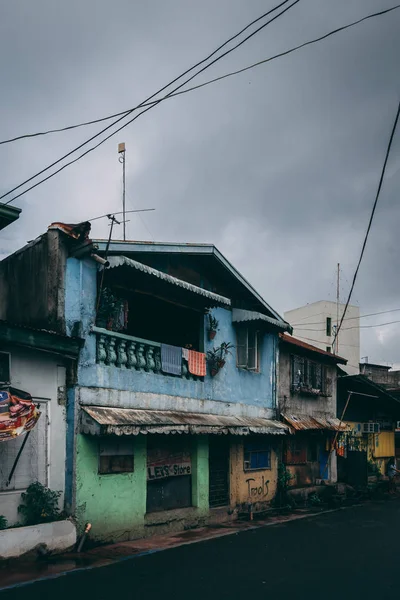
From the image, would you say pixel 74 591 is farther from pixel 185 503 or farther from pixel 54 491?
pixel 185 503

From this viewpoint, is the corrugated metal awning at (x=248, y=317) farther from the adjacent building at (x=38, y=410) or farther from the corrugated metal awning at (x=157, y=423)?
the adjacent building at (x=38, y=410)

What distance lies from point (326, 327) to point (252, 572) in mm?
46535

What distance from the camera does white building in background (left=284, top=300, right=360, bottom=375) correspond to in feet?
184

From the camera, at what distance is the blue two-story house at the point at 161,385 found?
12797 mm

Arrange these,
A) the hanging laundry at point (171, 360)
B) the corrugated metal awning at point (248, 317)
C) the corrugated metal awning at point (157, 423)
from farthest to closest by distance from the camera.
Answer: the corrugated metal awning at point (248, 317)
the hanging laundry at point (171, 360)
the corrugated metal awning at point (157, 423)

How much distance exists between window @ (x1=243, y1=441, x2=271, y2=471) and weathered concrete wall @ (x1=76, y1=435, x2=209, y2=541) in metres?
3.58

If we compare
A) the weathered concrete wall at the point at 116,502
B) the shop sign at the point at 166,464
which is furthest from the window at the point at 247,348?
the weathered concrete wall at the point at 116,502

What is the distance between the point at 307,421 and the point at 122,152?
11.6 metres

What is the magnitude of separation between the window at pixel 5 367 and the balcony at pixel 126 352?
235 centimetres

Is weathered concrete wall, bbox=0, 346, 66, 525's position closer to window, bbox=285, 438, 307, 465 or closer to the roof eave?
the roof eave


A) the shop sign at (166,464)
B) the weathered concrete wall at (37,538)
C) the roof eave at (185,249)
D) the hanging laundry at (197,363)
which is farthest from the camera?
the hanging laundry at (197,363)

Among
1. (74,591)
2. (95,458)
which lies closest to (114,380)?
(95,458)

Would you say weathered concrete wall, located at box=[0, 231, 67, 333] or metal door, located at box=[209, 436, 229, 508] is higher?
weathered concrete wall, located at box=[0, 231, 67, 333]

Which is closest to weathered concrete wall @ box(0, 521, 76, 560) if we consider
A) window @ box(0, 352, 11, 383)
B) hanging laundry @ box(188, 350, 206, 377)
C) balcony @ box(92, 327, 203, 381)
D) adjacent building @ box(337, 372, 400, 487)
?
window @ box(0, 352, 11, 383)
